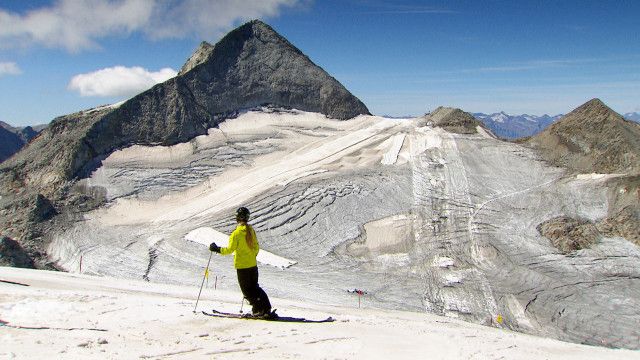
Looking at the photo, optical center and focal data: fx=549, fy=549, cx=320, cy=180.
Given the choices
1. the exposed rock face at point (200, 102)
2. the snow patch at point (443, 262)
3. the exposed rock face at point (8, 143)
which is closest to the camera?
the snow patch at point (443, 262)

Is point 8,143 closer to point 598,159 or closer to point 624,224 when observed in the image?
point 598,159

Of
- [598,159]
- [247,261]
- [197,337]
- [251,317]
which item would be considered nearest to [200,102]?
[598,159]

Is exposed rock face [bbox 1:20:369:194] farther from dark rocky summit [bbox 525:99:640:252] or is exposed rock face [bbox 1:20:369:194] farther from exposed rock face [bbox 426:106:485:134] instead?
dark rocky summit [bbox 525:99:640:252]

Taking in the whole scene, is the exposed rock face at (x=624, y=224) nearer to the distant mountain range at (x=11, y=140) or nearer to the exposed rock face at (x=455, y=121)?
the exposed rock face at (x=455, y=121)

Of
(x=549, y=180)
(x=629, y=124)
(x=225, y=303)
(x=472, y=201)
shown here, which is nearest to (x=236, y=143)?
(x=472, y=201)

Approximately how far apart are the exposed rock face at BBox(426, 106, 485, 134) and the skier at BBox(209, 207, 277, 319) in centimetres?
2566

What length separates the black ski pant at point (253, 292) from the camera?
8.90 meters

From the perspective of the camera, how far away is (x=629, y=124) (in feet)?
106

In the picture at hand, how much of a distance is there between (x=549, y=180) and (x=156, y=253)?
1929cm

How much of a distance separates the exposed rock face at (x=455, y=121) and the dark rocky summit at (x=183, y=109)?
493 centimetres

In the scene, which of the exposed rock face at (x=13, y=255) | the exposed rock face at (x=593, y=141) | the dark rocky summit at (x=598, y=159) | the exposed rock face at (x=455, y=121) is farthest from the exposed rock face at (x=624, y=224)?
the exposed rock face at (x=13, y=255)

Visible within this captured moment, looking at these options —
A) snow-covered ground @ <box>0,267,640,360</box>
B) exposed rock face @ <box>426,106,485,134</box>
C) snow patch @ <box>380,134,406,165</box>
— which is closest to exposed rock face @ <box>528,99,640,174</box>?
exposed rock face @ <box>426,106,485,134</box>

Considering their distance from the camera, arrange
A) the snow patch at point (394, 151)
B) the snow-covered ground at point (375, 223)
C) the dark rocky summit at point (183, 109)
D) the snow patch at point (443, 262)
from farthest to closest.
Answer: the snow patch at point (394, 151) → the dark rocky summit at point (183, 109) → the snow patch at point (443, 262) → the snow-covered ground at point (375, 223)

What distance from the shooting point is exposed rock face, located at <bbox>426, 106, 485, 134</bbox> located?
3300 centimetres
